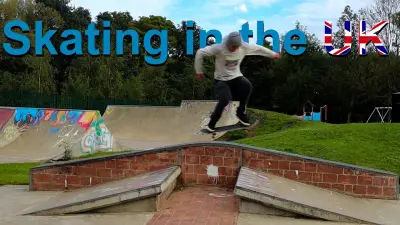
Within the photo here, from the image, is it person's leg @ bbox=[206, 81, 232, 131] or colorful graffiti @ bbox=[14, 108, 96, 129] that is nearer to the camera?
person's leg @ bbox=[206, 81, 232, 131]

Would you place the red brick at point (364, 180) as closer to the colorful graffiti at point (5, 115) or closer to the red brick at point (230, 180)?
the red brick at point (230, 180)

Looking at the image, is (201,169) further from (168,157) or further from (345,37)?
(345,37)

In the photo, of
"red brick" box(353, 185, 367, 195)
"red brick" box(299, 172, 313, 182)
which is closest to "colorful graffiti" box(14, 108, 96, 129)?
"red brick" box(299, 172, 313, 182)

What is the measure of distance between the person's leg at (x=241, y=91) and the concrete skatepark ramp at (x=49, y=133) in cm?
1028

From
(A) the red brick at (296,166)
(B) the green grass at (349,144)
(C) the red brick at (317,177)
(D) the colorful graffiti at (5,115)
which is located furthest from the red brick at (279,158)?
(D) the colorful graffiti at (5,115)

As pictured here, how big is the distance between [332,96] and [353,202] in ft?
99.9

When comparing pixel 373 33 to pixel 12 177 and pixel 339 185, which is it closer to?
pixel 339 185

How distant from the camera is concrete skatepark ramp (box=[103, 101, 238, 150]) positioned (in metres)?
21.3

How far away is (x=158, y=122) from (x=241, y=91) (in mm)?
18017

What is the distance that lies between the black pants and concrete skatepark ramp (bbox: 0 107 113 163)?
10.3 metres

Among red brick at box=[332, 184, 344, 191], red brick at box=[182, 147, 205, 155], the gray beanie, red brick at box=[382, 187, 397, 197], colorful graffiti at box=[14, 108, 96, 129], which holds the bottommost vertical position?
red brick at box=[382, 187, 397, 197]

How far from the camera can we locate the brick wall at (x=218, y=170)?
8352 millimetres

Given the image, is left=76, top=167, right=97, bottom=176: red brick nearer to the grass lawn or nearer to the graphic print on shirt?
the grass lawn

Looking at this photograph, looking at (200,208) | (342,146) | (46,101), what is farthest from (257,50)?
(46,101)
